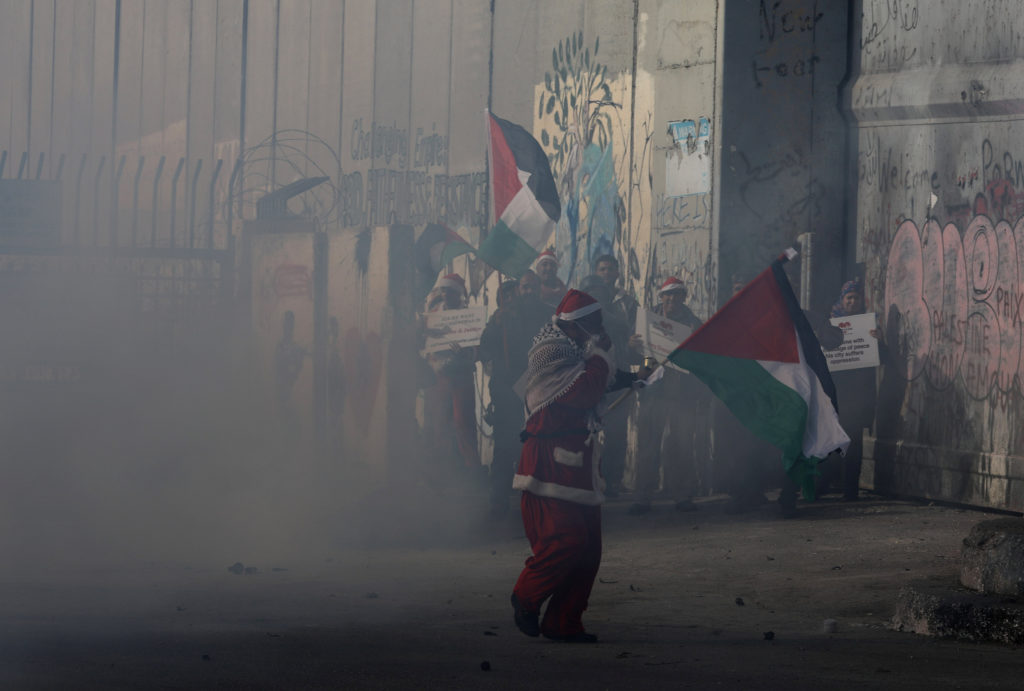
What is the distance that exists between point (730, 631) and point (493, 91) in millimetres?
9765

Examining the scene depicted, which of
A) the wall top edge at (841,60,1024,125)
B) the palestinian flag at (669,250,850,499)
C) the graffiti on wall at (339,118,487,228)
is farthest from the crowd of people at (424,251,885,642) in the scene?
the graffiti on wall at (339,118,487,228)

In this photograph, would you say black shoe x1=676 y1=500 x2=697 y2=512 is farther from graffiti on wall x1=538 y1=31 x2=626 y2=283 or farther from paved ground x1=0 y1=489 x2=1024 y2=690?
graffiti on wall x1=538 y1=31 x2=626 y2=283

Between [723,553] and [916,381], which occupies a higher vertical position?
[916,381]

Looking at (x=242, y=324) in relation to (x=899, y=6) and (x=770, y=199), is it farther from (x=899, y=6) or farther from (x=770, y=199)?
(x=899, y=6)

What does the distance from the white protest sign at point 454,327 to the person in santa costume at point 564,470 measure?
4.44 m

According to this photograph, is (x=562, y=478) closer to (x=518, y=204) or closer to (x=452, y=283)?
(x=518, y=204)

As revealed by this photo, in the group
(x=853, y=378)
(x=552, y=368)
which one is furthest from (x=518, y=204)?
(x=552, y=368)

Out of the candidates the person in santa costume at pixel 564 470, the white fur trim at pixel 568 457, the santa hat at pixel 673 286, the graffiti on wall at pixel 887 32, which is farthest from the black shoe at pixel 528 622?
the graffiti on wall at pixel 887 32

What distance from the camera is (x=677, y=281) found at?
37.3ft

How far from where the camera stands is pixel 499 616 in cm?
743

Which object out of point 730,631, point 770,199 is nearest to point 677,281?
point 770,199

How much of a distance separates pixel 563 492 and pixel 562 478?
7 centimetres

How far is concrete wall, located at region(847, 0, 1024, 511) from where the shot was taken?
34.3 ft

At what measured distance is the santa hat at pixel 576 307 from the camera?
7.25 metres
